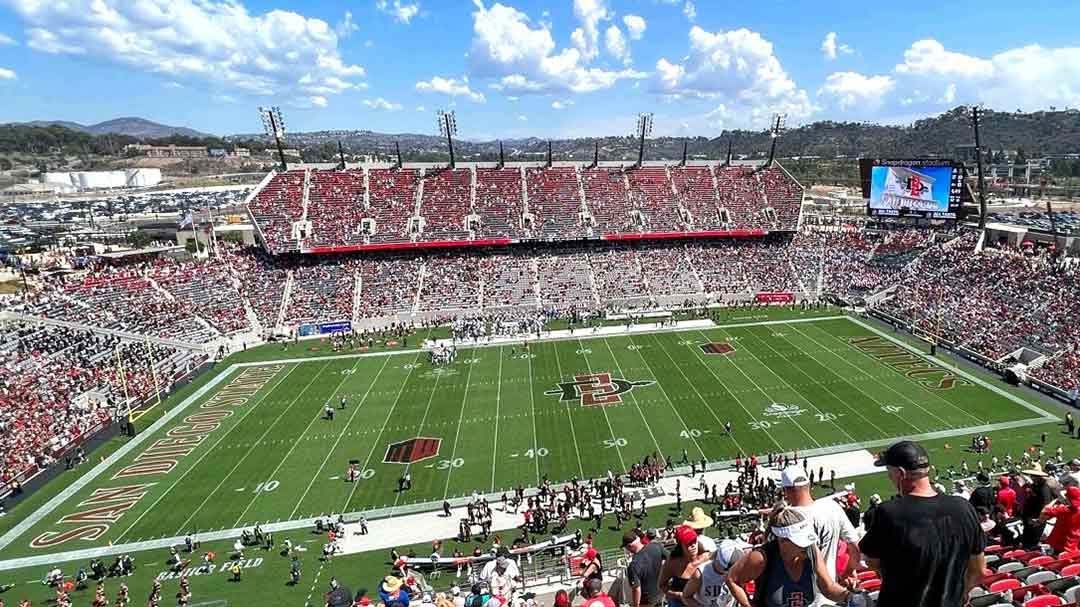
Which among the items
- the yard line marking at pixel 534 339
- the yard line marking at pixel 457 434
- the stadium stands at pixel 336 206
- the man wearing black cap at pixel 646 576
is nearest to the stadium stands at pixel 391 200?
the stadium stands at pixel 336 206

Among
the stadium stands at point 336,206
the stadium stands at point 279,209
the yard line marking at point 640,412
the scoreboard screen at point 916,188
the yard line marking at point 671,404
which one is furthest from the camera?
the stadium stands at point 336,206

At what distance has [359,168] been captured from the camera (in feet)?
202

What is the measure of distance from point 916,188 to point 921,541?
57.4m

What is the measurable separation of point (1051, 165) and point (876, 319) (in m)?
137

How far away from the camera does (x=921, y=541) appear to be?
347 centimetres

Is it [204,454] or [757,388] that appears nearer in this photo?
[204,454]

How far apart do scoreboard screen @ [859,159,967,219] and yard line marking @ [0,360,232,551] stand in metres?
55.3

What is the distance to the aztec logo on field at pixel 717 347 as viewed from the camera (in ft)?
122

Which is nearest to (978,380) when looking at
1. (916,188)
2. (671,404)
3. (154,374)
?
(671,404)

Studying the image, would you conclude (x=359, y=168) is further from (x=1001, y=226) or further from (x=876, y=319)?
(x=1001, y=226)

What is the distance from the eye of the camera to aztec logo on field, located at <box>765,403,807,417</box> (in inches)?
1106

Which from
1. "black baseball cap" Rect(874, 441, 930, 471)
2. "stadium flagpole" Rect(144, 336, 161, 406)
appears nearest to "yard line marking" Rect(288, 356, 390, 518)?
"stadium flagpole" Rect(144, 336, 161, 406)

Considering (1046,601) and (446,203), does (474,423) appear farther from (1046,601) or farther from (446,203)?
(446,203)

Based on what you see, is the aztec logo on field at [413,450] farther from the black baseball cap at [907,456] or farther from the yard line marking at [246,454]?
the black baseball cap at [907,456]
